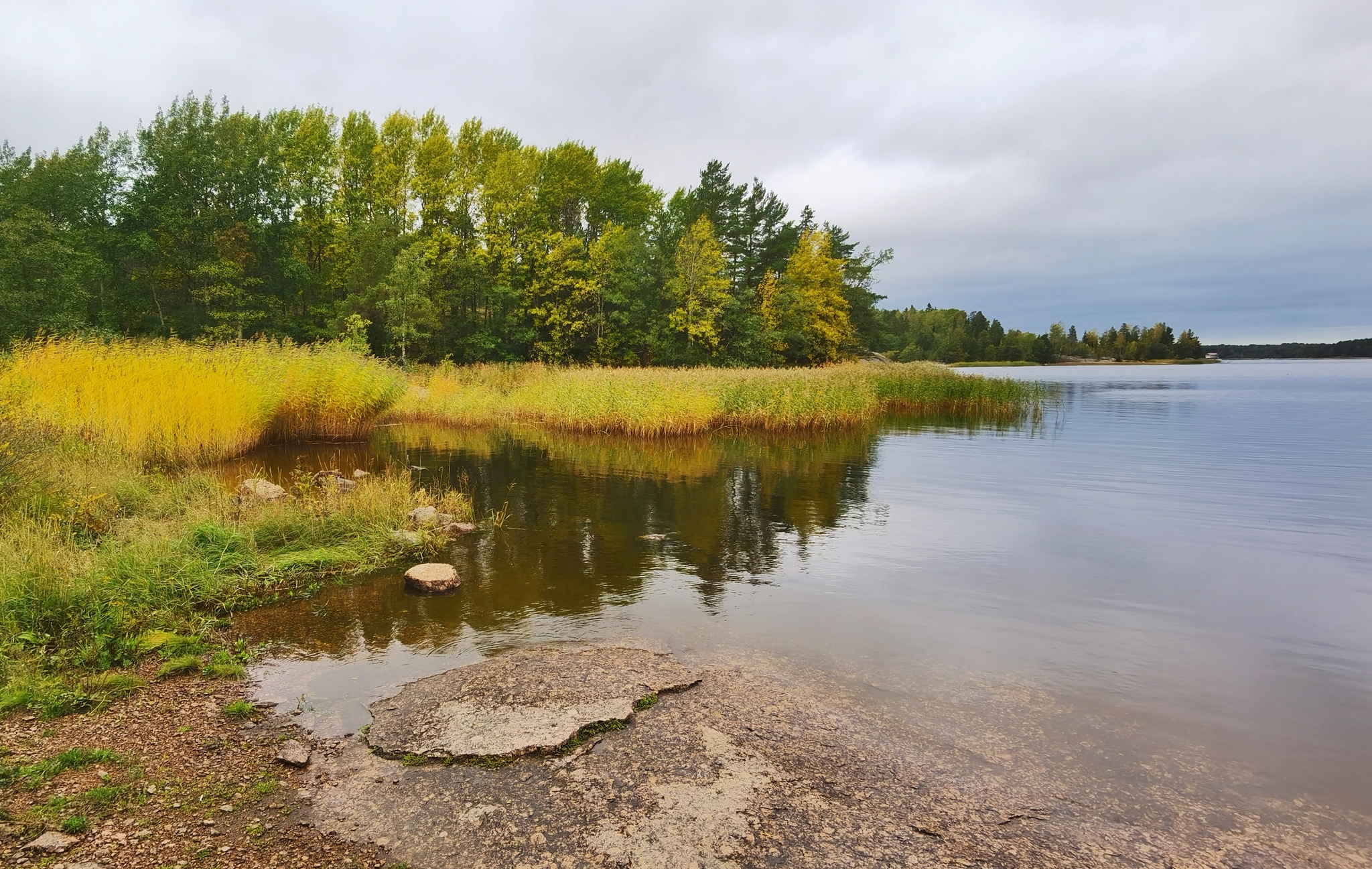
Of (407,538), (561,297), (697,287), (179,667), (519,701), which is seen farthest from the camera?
(561,297)

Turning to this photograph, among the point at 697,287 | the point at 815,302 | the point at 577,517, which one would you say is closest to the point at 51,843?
the point at 577,517

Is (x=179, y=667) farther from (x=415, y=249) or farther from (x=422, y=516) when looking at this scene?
(x=415, y=249)

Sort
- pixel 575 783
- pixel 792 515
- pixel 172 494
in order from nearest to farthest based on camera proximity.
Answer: pixel 575 783, pixel 172 494, pixel 792 515

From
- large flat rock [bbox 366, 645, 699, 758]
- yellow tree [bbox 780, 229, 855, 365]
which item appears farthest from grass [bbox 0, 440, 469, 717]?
yellow tree [bbox 780, 229, 855, 365]

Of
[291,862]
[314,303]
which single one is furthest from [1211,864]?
[314,303]

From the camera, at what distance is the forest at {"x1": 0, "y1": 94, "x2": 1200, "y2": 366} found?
3341 centimetres

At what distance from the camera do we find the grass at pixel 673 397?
21.5 metres

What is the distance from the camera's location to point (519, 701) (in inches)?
185

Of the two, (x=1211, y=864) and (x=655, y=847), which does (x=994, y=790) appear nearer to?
(x=1211, y=864)

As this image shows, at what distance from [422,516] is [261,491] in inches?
102

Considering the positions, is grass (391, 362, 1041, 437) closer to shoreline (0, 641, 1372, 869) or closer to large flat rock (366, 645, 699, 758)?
large flat rock (366, 645, 699, 758)

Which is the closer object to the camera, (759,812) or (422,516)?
(759,812)

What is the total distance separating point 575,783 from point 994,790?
2.46 metres

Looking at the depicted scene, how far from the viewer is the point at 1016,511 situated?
474 inches
